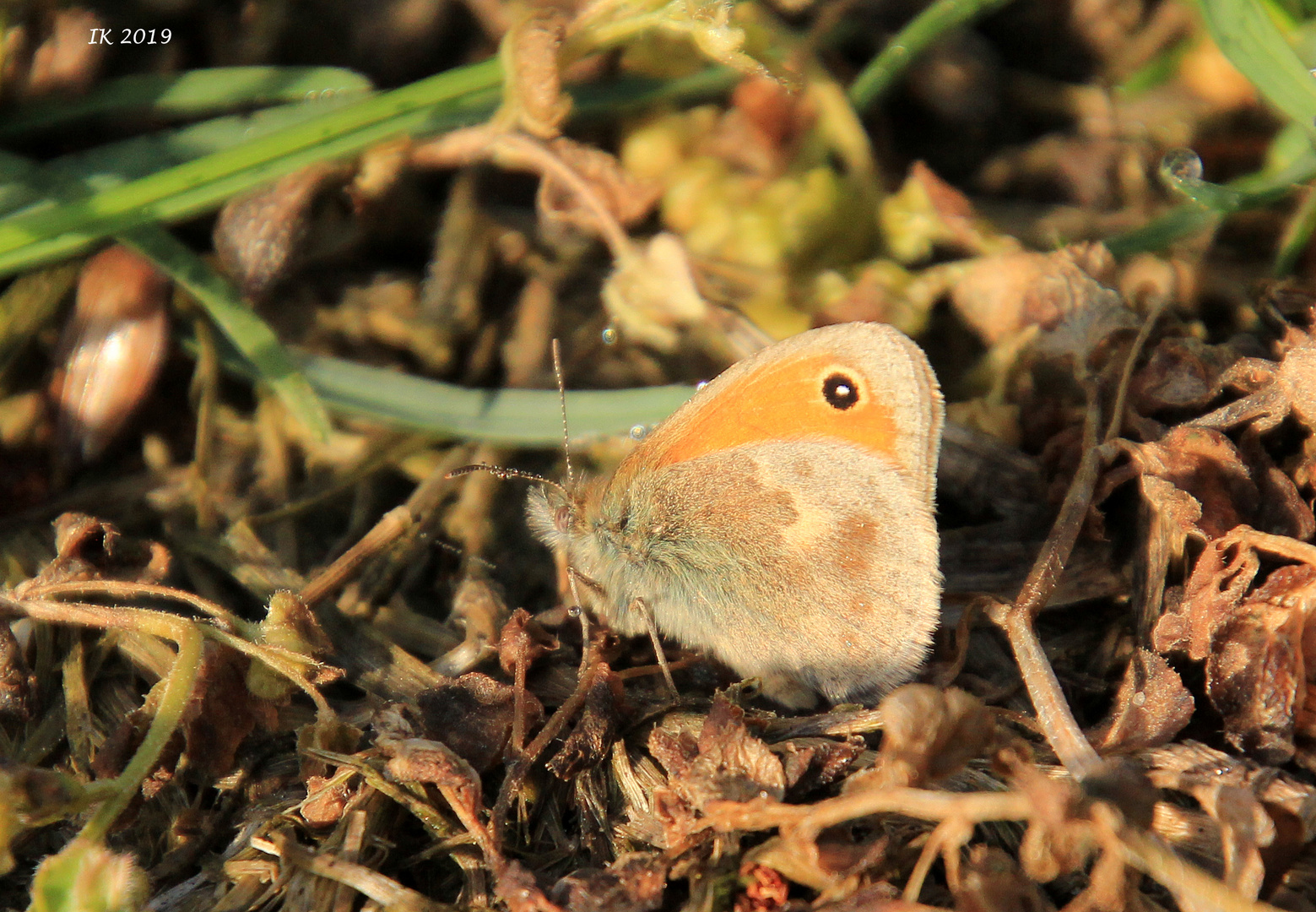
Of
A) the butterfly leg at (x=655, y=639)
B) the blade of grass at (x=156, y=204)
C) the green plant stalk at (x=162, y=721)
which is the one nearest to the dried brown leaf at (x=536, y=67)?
the blade of grass at (x=156, y=204)

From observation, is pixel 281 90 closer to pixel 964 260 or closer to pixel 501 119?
pixel 501 119

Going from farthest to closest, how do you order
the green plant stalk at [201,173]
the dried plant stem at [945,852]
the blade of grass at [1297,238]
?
the blade of grass at [1297,238] < the green plant stalk at [201,173] < the dried plant stem at [945,852]

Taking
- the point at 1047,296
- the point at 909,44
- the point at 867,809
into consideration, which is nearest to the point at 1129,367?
the point at 1047,296

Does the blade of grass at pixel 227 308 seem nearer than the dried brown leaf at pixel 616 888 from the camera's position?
No

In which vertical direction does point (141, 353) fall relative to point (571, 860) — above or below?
above

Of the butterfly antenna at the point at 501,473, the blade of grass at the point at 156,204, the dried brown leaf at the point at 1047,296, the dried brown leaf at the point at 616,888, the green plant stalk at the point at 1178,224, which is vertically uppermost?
the blade of grass at the point at 156,204

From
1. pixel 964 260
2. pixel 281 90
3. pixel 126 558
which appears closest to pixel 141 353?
pixel 126 558

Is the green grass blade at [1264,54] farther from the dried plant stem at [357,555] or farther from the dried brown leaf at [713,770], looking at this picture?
the dried plant stem at [357,555]
